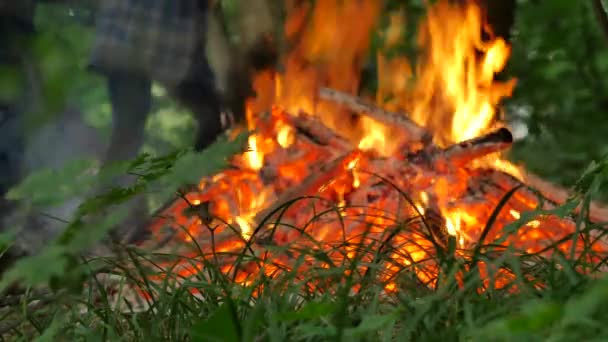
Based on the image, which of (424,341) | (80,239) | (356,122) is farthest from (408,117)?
(80,239)

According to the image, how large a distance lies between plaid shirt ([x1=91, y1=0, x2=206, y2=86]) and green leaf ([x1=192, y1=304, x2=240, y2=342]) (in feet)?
7.92

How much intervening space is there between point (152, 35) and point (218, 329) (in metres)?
2.45

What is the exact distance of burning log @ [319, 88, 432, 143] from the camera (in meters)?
2.38

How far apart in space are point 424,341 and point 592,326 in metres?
0.18

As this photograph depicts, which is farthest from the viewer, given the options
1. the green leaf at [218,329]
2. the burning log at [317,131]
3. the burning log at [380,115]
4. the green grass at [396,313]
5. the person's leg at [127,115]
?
the person's leg at [127,115]

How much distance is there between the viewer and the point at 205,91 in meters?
3.15

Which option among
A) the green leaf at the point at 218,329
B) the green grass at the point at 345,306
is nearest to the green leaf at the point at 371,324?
the green grass at the point at 345,306

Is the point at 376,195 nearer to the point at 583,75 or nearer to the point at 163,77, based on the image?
the point at 163,77

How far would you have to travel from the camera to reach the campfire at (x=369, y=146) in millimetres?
2268

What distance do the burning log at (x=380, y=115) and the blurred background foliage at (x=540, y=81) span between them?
1.04 meters

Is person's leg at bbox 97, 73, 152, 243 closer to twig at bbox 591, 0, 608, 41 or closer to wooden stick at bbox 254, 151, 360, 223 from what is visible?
wooden stick at bbox 254, 151, 360, 223

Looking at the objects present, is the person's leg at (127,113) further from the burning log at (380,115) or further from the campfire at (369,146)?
the burning log at (380,115)

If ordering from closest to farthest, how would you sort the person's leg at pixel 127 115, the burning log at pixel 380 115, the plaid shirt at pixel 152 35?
the burning log at pixel 380 115
the plaid shirt at pixel 152 35
the person's leg at pixel 127 115

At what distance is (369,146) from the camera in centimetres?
248
